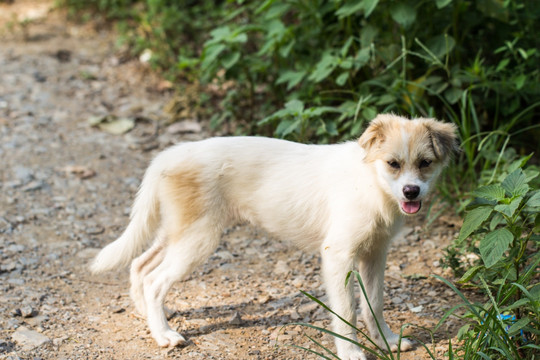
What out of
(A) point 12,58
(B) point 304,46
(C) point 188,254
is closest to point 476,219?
(C) point 188,254

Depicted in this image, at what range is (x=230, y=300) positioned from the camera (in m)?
4.46

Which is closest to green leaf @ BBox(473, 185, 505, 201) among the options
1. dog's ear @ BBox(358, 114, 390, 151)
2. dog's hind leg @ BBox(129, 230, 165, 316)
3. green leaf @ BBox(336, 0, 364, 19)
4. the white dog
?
the white dog

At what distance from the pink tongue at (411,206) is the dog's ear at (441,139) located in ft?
1.03

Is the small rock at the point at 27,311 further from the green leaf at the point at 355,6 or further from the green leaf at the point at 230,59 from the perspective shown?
the green leaf at the point at 355,6

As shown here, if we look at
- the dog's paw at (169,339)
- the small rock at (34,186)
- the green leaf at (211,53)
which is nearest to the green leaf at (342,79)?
the green leaf at (211,53)

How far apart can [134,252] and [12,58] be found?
5.32 m

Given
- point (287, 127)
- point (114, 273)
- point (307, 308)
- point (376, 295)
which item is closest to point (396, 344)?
point (376, 295)

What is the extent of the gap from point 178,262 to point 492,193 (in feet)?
6.40

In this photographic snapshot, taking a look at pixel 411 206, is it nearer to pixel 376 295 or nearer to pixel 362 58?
pixel 376 295

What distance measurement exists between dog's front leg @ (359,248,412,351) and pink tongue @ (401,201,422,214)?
0.51 metres

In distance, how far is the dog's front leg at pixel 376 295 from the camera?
13.0 feet

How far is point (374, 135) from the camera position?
11.8 ft

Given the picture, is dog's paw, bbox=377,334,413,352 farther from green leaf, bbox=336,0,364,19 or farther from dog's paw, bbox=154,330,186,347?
green leaf, bbox=336,0,364,19

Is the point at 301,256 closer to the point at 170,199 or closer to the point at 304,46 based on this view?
the point at 170,199
